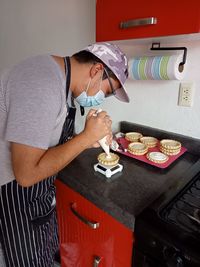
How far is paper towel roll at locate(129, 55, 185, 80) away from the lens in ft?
2.84

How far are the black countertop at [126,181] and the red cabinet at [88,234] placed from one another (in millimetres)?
44

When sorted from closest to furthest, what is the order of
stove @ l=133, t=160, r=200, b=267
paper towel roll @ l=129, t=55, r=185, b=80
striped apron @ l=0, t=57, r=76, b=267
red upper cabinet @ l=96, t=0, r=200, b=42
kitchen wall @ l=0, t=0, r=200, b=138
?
stove @ l=133, t=160, r=200, b=267
red upper cabinet @ l=96, t=0, r=200, b=42
striped apron @ l=0, t=57, r=76, b=267
paper towel roll @ l=129, t=55, r=185, b=80
kitchen wall @ l=0, t=0, r=200, b=138

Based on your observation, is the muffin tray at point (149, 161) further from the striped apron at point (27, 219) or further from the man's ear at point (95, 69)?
the man's ear at point (95, 69)

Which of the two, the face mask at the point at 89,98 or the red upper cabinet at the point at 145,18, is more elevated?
the red upper cabinet at the point at 145,18

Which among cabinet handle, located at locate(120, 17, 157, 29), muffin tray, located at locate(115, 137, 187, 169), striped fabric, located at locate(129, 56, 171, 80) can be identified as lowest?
muffin tray, located at locate(115, 137, 187, 169)

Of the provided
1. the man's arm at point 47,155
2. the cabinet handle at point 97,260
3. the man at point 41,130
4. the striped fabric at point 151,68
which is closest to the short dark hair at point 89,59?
the man at point 41,130

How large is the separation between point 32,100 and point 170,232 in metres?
0.49

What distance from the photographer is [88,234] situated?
2.68 feet

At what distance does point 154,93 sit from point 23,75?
70cm

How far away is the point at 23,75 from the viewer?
589 millimetres

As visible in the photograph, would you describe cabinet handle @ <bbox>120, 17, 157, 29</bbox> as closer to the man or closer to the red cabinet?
the man

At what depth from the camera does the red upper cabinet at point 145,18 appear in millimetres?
622

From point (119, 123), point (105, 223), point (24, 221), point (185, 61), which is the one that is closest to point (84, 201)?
point (105, 223)

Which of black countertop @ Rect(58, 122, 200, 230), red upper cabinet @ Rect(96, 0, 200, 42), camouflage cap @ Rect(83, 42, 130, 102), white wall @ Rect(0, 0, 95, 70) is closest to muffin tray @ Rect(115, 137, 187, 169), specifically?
black countertop @ Rect(58, 122, 200, 230)
